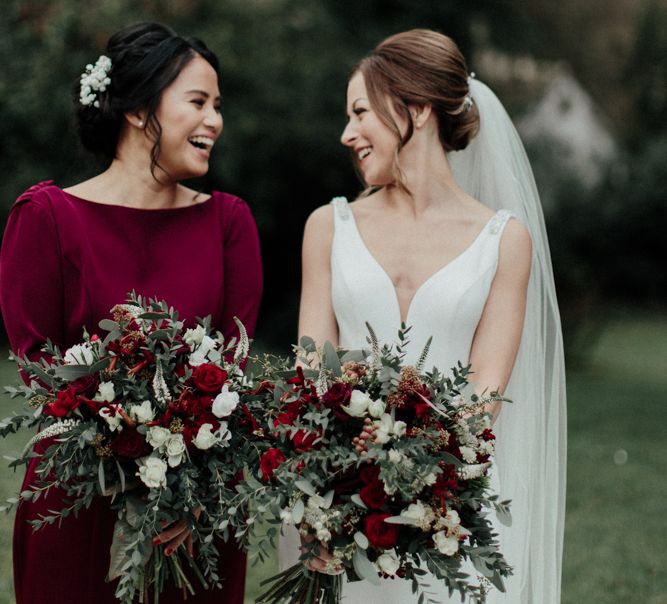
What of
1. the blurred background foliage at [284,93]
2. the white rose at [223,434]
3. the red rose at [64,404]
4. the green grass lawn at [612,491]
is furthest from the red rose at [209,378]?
the blurred background foliage at [284,93]

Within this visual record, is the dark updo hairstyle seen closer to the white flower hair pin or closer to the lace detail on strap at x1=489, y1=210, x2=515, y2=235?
the white flower hair pin

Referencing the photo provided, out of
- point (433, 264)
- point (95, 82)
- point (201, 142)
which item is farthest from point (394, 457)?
point (95, 82)

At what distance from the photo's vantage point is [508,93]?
57.7ft

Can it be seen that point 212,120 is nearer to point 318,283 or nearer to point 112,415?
point 318,283

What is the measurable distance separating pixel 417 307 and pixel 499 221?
442 millimetres

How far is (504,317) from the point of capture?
3578 mm

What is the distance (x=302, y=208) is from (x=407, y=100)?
36.8 ft

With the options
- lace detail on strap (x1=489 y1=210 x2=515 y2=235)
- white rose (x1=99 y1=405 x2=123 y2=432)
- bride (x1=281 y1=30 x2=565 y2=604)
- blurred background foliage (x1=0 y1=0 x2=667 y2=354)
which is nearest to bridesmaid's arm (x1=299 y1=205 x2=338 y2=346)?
bride (x1=281 y1=30 x2=565 y2=604)

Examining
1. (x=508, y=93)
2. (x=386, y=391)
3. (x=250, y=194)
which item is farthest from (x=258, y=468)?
(x=508, y=93)

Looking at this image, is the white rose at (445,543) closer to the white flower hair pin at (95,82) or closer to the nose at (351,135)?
the nose at (351,135)

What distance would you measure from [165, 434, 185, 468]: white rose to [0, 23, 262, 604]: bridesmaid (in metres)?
0.73

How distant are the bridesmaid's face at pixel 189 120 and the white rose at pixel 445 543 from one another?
1.56 metres

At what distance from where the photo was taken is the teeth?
11.5 ft

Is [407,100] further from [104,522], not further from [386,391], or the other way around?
[104,522]
